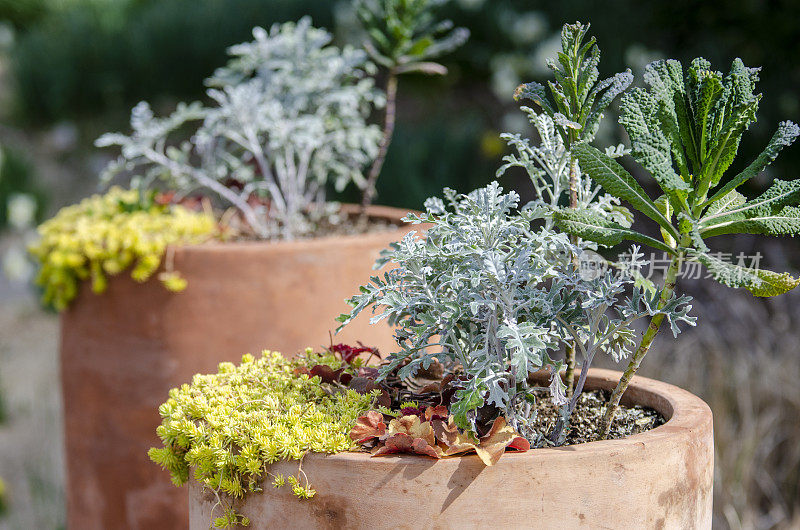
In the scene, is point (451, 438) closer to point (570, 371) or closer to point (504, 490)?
point (504, 490)

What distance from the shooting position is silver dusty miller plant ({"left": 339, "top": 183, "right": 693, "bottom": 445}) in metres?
1.10

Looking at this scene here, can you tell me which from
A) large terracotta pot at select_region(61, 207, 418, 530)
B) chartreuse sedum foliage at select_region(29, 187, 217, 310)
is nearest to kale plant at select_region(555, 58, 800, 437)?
large terracotta pot at select_region(61, 207, 418, 530)

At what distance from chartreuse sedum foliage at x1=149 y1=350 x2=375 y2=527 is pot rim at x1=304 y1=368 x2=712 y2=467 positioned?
0.04 metres

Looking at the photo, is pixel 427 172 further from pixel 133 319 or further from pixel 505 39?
pixel 133 319

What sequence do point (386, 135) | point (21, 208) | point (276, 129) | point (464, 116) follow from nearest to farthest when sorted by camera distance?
point (386, 135) < point (276, 129) < point (464, 116) < point (21, 208)

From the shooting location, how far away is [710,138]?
1054mm

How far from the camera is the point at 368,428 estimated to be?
42.5 inches

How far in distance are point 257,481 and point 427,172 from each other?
3465 mm

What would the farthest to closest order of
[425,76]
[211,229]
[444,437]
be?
[425,76], [211,229], [444,437]

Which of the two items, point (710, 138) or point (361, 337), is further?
point (361, 337)

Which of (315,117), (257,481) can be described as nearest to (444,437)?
(257,481)

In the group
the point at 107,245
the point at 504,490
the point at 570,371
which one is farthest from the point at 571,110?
the point at 107,245

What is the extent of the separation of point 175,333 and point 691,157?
1401mm

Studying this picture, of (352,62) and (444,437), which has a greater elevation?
(352,62)
